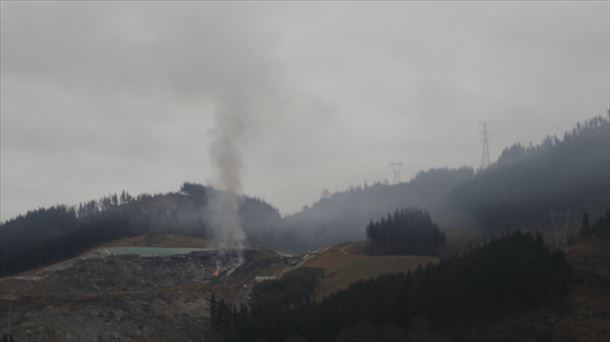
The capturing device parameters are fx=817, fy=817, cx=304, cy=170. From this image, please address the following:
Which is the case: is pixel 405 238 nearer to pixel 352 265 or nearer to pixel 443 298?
pixel 352 265

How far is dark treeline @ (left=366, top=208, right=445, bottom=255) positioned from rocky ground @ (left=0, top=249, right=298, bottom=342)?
23028 mm

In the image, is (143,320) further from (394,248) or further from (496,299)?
(394,248)

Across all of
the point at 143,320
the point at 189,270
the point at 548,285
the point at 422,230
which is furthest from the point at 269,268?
the point at 548,285

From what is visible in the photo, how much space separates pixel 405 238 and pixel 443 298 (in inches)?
3540

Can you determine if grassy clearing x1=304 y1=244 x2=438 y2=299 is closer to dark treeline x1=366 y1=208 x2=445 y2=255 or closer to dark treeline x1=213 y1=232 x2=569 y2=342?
dark treeline x1=366 y1=208 x2=445 y2=255

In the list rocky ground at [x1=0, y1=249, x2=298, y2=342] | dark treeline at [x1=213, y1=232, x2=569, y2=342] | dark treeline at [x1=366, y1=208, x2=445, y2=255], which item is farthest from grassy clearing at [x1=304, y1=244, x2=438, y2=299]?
dark treeline at [x1=213, y1=232, x2=569, y2=342]

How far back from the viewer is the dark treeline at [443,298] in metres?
99.9

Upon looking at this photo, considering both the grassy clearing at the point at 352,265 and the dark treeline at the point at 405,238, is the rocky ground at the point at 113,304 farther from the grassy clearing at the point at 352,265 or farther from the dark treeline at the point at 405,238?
the dark treeline at the point at 405,238

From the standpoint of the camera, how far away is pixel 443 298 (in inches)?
4072

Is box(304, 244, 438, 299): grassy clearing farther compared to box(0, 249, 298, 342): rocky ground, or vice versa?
box(304, 244, 438, 299): grassy clearing

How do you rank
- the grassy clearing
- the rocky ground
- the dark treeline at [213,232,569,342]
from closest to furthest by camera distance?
the dark treeline at [213,232,569,342], the rocky ground, the grassy clearing

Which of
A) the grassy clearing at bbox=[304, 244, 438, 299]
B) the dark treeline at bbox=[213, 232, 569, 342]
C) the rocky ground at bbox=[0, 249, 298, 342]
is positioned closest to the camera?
the dark treeline at bbox=[213, 232, 569, 342]

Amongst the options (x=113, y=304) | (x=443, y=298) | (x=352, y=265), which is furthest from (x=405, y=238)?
(x=443, y=298)

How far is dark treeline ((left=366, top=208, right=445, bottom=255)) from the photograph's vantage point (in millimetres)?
189300
